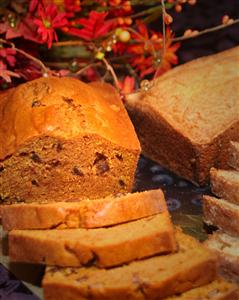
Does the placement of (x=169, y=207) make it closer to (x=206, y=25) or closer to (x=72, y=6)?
(x=72, y=6)

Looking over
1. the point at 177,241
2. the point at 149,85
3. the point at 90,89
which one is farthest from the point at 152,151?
the point at 177,241

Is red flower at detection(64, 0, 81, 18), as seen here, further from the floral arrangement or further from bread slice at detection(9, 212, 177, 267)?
bread slice at detection(9, 212, 177, 267)

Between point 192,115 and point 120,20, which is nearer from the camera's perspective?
point 192,115

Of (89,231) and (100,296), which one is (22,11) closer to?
(89,231)

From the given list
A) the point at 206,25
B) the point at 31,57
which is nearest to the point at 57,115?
the point at 31,57

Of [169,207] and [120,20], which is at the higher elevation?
[120,20]

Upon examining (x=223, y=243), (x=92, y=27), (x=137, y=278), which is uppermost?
(x=92, y=27)

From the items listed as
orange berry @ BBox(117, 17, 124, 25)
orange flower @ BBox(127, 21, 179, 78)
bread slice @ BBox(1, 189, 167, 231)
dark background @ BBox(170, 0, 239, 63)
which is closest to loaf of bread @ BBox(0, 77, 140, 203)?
bread slice @ BBox(1, 189, 167, 231)
